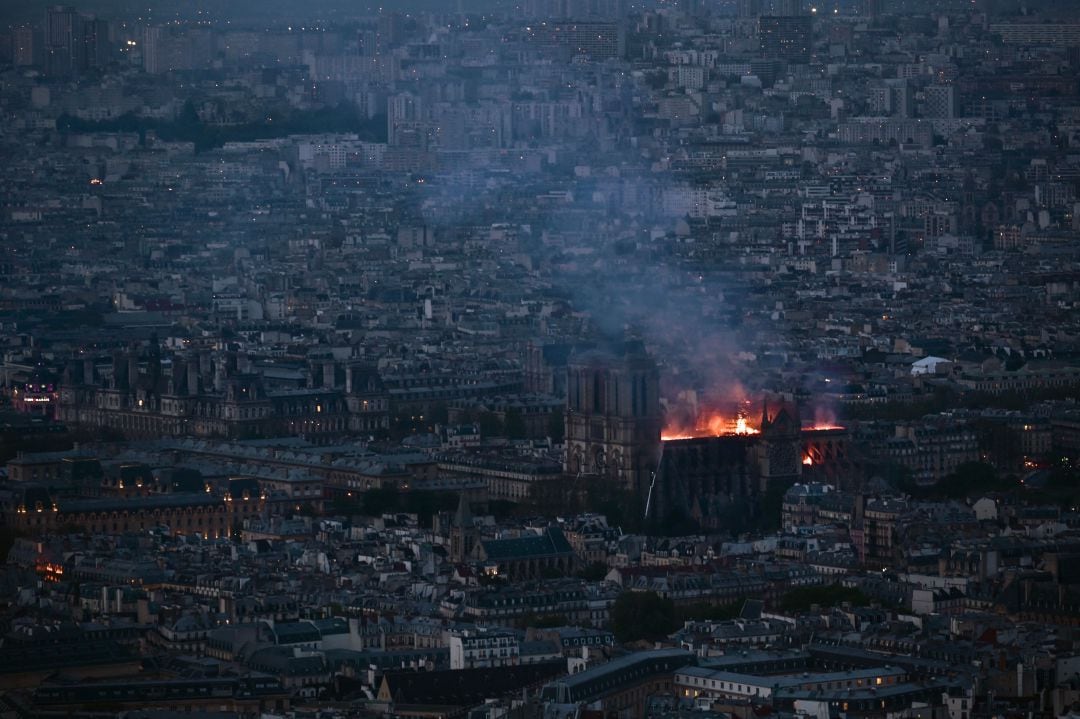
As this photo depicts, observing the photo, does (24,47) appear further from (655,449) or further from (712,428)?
(655,449)

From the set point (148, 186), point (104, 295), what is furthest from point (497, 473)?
point (148, 186)

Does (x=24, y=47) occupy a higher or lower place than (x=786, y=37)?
higher

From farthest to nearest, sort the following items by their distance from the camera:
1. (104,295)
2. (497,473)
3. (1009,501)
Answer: (104,295) → (497,473) → (1009,501)

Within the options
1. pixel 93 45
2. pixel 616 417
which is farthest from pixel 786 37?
pixel 616 417

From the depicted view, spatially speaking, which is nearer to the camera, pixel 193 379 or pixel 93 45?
pixel 193 379

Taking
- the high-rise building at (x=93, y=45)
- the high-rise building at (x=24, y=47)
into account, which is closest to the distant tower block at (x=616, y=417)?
the high-rise building at (x=24, y=47)

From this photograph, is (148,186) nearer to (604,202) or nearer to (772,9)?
(604,202)

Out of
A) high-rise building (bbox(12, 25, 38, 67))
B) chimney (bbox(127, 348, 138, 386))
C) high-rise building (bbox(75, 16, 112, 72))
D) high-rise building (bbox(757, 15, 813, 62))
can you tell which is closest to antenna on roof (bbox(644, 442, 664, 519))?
chimney (bbox(127, 348, 138, 386))
